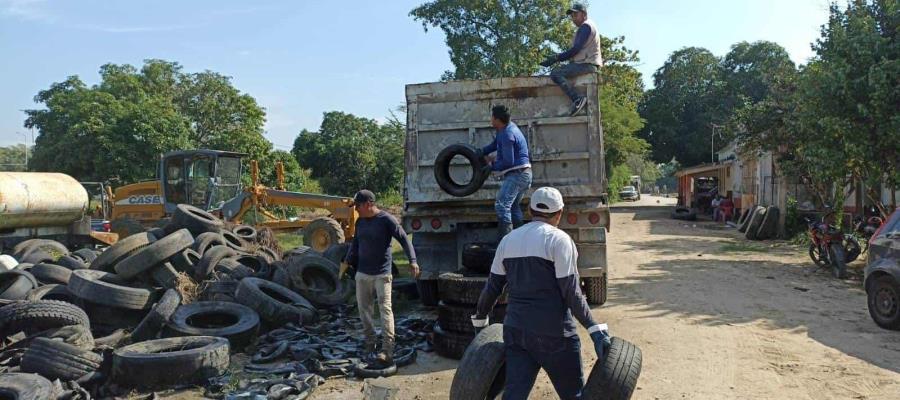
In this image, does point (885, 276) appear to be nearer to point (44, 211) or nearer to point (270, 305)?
point (270, 305)

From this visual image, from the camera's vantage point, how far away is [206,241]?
9.83 meters

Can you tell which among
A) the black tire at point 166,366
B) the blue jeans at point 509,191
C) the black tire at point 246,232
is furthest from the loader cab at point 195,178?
the blue jeans at point 509,191

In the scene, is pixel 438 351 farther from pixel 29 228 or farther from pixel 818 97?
pixel 29 228

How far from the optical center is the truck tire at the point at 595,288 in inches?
338

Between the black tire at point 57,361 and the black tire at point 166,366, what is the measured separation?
269 millimetres

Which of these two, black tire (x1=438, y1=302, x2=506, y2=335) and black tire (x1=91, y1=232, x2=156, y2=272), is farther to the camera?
black tire (x1=91, y1=232, x2=156, y2=272)

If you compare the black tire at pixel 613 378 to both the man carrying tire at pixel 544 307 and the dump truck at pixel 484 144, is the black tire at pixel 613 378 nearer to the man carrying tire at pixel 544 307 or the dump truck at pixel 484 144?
the man carrying tire at pixel 544 307

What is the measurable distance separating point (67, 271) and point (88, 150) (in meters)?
27.1

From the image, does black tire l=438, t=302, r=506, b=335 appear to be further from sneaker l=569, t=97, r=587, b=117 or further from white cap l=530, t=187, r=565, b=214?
sneaker l=569, t=97, r=587, b=117

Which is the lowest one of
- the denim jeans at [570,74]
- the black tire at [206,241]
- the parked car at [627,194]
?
the black tire at [206,241]

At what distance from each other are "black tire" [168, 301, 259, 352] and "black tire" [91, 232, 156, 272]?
2.18m

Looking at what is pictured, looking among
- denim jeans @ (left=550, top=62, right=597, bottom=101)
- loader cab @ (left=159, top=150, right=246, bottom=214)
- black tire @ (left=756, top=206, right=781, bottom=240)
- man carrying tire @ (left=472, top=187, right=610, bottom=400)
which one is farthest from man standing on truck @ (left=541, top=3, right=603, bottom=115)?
black tire @ (left=756, top=206, right=781, bottom=240)

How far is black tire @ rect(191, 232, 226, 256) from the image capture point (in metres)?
9.65

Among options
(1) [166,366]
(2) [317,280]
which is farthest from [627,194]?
(1) [166,366]
